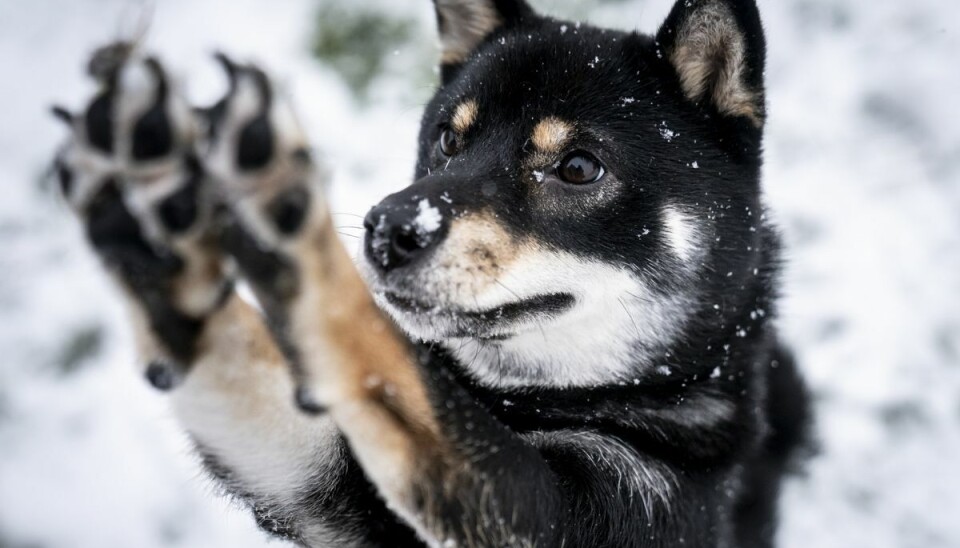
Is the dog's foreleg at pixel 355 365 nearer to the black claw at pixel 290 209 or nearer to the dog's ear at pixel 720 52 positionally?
the black claw at pixel 290 209

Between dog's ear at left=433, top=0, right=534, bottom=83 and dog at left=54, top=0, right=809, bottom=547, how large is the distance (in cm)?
1

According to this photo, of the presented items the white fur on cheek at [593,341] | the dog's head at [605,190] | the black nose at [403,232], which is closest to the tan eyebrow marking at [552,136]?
the dog's head at [605,190]

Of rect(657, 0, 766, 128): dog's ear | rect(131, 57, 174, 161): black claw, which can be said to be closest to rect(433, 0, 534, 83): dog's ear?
rect(657, 0, 766, 128): dog's ear

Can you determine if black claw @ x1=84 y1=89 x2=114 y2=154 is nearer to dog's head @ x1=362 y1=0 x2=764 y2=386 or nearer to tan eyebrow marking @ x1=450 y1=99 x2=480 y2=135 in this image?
dog's head @ x1=362 y1=0 x2=764 y2=386

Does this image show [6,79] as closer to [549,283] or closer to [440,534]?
[549,283]

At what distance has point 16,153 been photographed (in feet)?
16.1

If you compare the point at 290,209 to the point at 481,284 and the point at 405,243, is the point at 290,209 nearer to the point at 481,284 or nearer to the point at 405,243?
the point at 405,243

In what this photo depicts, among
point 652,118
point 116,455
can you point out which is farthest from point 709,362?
point 116,455

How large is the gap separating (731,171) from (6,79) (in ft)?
15.9

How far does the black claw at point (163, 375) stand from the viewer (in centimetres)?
151

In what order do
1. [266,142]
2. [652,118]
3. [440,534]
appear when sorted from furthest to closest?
1. [652,118]
2. [440,534]
3. [266,142]

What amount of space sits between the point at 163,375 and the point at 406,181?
2.82 meters

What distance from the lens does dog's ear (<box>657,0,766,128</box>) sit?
2381mm

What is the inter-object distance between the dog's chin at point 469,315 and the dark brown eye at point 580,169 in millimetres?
369
